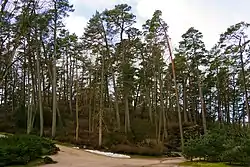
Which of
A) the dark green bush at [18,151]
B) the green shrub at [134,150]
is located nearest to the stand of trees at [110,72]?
the green shrub at [134,150]

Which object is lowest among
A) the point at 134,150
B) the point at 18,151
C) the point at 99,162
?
the point at 134,150

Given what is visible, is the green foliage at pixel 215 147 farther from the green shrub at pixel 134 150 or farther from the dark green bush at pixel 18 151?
the dark green bush at pixel 18 151

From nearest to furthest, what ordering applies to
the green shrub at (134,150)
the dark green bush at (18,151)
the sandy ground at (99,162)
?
the dark green bush at (18,151) < the sandy ground at (99,162) < the green shrub at (134,150)

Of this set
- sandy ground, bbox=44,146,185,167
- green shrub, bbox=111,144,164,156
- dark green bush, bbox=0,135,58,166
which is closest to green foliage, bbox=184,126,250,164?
sandy ground, bbox=44,146,185,167

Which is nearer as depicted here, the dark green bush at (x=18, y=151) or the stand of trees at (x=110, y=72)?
the dark green bush at (x=18, y=151)

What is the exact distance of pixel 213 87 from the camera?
151 ft

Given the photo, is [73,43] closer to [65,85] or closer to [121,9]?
[121,9]

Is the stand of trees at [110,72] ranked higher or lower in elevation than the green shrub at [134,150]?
higher

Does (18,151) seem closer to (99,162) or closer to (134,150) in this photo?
(99,162)

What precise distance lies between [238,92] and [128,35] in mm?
18043

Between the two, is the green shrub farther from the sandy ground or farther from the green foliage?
the green foliage

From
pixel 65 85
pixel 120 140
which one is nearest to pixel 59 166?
pixel 120 140

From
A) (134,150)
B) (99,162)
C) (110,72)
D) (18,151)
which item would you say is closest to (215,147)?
(99,162)

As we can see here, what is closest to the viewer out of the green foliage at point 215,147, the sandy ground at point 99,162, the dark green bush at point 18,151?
the dark green bush at point 18,151
